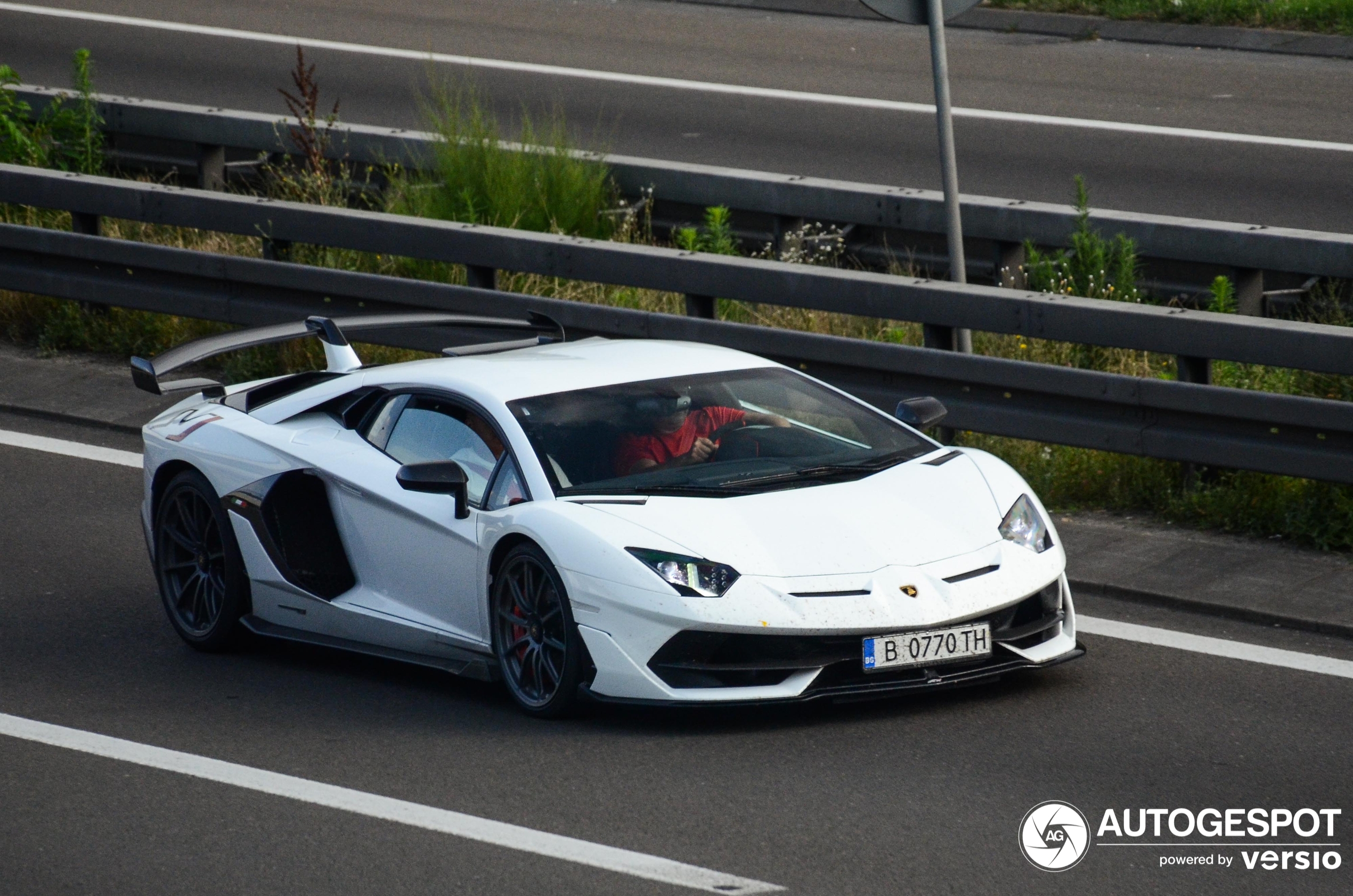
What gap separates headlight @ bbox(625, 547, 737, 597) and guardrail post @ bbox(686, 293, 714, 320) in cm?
412

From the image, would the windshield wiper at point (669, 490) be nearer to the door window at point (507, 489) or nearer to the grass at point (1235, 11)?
the door window at point (507, 489)

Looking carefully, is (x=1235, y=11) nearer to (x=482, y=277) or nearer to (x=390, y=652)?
(x=482, y=277)

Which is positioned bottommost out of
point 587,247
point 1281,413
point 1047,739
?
point 1047,739

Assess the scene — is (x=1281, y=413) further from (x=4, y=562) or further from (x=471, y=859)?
(x=4, y=562)

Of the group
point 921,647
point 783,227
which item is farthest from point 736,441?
point 783,227

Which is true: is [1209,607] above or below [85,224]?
below

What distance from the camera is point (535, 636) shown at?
7473 mm

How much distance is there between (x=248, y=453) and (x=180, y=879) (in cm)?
297

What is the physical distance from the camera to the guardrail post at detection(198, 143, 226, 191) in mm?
15148

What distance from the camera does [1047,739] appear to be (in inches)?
277

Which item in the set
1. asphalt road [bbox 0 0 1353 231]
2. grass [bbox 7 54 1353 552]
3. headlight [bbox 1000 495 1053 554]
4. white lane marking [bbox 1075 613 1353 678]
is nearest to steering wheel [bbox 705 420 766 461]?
headlight [bbox 1000 495 1053 554]

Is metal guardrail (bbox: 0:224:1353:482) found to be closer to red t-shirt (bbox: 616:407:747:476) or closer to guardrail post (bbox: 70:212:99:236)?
guardrail post (bbox: 70:212:99:236)

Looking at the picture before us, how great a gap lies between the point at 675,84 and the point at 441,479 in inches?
537

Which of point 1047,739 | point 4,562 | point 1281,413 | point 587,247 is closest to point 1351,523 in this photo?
point 1281,413
